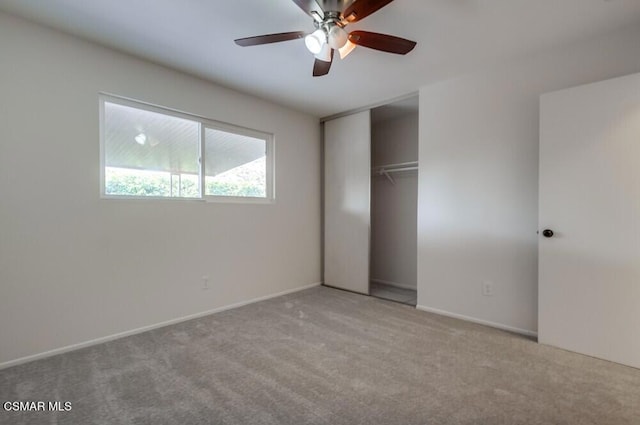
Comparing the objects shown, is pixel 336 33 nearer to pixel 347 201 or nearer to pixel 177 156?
pixel 177 156

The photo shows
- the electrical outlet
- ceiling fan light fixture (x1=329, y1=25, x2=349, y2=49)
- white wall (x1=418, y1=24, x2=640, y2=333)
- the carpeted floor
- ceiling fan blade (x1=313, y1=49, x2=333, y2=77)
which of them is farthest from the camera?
the electrical outlet

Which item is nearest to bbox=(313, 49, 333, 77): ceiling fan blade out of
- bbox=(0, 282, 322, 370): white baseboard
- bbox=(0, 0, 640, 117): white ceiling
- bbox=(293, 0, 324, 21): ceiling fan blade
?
bbox=(0, 0, 640, 117): white ceiling

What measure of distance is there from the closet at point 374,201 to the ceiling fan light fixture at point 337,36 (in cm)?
202

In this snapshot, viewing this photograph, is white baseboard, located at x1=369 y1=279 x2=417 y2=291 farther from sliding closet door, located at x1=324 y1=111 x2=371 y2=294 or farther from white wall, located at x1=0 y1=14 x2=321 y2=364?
white wall, located at x1=0 y1=14 x2=321 y2=364

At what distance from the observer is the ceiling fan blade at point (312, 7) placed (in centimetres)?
169

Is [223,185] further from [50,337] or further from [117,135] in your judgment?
[50,337]

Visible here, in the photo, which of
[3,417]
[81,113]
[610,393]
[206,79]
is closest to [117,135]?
[81,113]

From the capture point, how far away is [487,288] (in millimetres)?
2930

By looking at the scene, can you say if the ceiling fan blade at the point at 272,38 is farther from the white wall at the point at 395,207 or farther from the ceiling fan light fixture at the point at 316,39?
the white wall at the point at 395,207

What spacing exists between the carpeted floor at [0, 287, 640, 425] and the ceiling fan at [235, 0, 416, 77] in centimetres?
218

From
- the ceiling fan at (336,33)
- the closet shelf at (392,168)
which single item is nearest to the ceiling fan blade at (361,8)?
the ceiling fan at (336,33)

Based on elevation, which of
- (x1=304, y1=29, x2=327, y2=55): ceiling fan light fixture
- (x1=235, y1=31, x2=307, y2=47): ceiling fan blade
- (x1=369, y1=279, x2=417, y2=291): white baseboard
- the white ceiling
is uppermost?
the white ceiling

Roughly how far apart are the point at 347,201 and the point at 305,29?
7.64ft

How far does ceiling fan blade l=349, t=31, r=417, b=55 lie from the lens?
1960mm
